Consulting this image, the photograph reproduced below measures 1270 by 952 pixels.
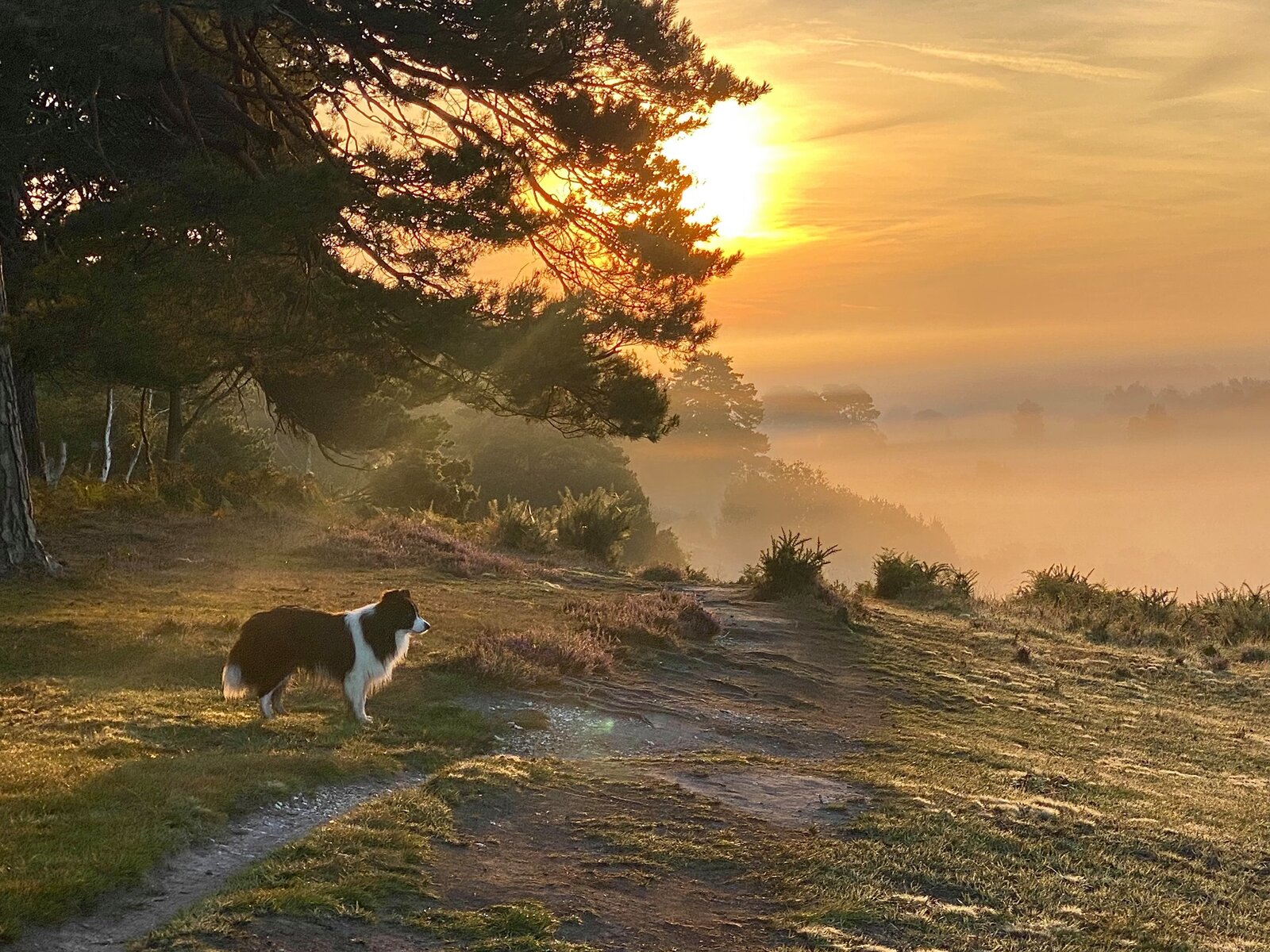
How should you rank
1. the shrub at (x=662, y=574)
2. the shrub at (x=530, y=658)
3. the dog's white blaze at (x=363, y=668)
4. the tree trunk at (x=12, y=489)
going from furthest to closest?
the shrub at (x=662, y=574) → the tree trunk at (x=12, y=489) → the shrub at (x=530, y=658) → the dog's white blaze at (x=363, y=668)

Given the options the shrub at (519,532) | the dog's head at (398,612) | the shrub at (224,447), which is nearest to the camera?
the dog's head at (398,612)

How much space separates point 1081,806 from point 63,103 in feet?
55.4

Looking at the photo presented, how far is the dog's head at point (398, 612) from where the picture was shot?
10734mm

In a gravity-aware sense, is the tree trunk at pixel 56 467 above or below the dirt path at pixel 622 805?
above

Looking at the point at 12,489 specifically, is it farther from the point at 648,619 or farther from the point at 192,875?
the point at 192,875

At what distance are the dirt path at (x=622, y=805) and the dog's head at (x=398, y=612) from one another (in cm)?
129

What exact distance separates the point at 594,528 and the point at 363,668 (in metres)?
18.3

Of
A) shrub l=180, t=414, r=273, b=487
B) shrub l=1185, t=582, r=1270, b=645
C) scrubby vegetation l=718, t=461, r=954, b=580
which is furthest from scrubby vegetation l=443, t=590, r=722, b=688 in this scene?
scrubby vegetation l=718, t=461, r=954, b=580

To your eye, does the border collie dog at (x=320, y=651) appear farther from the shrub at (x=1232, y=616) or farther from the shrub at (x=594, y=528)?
the shrub at (x=1232, y=616)

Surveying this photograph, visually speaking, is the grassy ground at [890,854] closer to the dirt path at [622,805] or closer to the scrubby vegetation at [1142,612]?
the dirt path at [622,805]

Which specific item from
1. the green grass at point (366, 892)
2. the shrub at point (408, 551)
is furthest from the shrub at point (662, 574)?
the green grass at point (366, 892)

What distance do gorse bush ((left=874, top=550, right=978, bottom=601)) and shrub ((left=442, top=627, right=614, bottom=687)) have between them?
13.5 m

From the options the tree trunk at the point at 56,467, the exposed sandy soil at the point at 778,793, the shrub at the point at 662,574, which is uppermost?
the tree trunk at the point at 56,467

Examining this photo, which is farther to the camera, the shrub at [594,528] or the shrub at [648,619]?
the shrub at [594,528]
